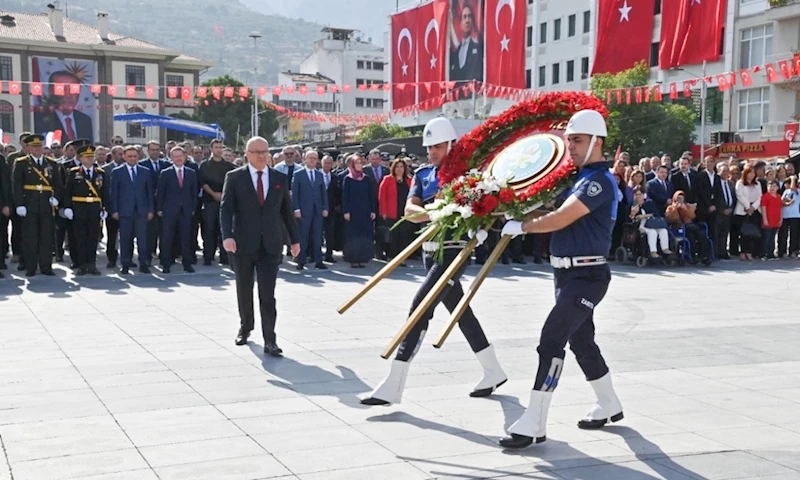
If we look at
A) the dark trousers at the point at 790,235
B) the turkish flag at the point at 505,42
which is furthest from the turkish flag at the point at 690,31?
the dark trousers at the point at 790,235

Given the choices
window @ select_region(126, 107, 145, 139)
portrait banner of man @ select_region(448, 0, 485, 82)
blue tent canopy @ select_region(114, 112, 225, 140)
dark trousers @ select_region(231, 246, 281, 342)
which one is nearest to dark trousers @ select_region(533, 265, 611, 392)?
dark trousers @ select_region(231, 246, 281, 342)

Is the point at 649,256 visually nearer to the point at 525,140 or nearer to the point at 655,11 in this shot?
the point at 525,140

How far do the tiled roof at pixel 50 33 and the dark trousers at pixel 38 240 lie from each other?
61.2 metres

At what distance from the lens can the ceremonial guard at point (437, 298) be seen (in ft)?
21.0

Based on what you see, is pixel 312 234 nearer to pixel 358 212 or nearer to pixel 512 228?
pixel 358 212

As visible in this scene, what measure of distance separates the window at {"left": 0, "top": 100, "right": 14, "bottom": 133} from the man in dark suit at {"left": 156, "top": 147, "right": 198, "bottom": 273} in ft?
208

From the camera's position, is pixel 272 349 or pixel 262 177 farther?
pixel 262 177

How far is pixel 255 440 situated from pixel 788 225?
16.7 meters

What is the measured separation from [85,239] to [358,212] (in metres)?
4.82

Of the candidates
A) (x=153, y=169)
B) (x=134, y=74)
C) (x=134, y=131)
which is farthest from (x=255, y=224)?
(x=134, y=131)

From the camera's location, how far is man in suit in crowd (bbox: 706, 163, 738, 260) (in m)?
18.0

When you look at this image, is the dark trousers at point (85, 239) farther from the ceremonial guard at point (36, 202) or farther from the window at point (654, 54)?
the window at point (654, 54)

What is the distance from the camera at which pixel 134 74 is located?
74688mm

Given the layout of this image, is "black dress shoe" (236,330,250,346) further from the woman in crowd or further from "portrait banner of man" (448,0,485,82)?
"portrait banner of man" (448,0,485,82)
